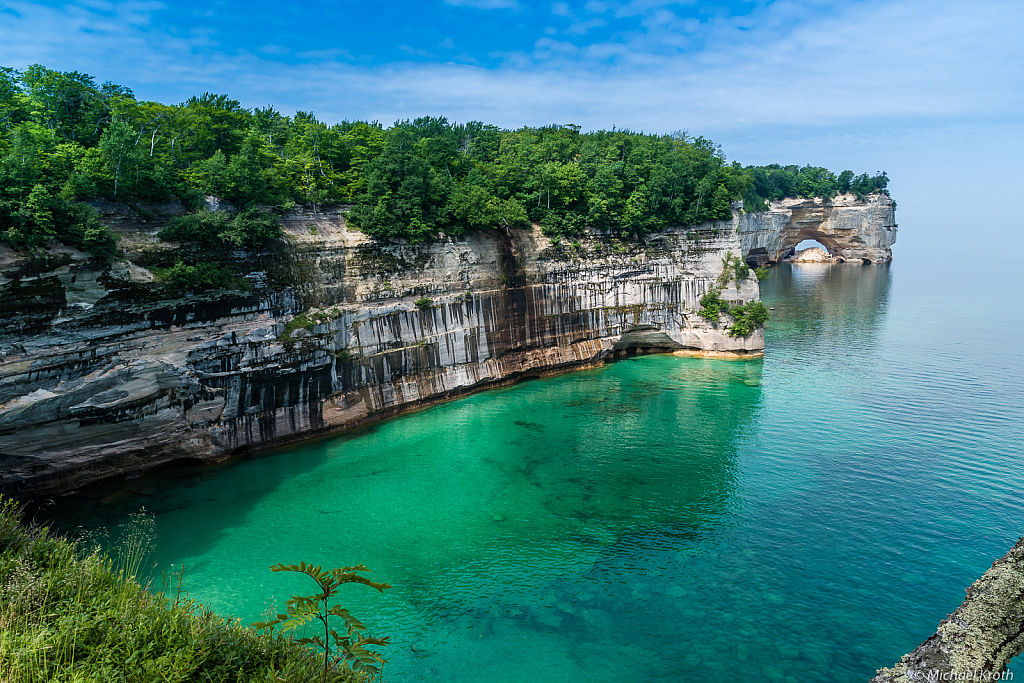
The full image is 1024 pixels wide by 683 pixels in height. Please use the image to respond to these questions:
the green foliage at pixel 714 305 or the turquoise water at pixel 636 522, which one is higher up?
the green foliage at pixel 714 305

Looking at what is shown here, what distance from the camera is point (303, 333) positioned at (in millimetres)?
28703

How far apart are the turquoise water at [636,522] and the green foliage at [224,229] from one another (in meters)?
11.6

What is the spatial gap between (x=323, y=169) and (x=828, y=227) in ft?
327

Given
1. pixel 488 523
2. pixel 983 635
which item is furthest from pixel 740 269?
pixel 983 635

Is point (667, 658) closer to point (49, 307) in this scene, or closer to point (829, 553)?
point (829, 553)

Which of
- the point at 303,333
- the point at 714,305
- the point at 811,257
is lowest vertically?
the point at 714,305

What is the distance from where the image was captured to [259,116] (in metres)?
39.0

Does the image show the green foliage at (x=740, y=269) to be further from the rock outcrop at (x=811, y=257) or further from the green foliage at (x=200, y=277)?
the rock outcrop at (x=811, y=257)

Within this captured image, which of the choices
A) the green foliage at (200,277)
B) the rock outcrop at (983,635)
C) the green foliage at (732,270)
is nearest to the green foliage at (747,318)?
the green foliage at (732,270)

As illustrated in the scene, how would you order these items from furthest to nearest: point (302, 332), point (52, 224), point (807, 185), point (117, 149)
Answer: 1. point (807, 185)
2. point (302, 332)
3. point (117, 149)
4. point (52, 224)

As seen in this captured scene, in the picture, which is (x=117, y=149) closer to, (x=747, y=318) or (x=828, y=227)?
(x=747, y=318)

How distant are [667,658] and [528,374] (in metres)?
26.5

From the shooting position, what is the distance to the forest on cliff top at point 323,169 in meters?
23.2

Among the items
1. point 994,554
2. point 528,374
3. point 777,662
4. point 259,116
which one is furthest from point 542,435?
point 259,116
